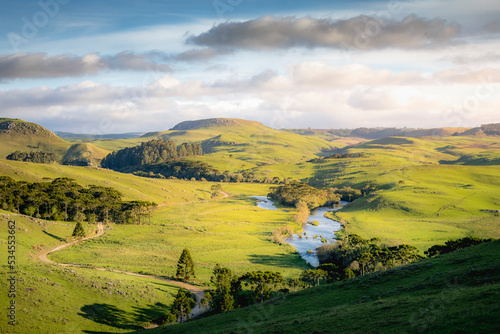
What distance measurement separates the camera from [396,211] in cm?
13150

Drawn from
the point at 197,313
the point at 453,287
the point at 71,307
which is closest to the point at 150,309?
the point at 197,313

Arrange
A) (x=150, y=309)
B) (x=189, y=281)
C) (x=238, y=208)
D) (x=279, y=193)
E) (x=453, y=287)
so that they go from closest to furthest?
(x=453, y=287)
(x=150, y=309)
(x=189, y=281)
(x=238, y=208)
(x=279, y=193)

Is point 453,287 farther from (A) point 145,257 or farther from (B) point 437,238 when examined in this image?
(B) point 437,238

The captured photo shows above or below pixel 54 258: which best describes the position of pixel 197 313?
below

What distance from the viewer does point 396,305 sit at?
2675 centimetres

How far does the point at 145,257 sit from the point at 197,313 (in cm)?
2839

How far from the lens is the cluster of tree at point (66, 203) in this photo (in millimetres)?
91188

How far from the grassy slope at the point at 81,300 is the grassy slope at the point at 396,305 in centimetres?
917

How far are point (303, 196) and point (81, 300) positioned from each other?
130231mm

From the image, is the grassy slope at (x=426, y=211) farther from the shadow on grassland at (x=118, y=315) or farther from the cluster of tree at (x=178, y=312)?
the shadow on grassland at (x=118, y=315)

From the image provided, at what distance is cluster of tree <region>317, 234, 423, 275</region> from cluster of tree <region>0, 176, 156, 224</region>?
62216 millimetres

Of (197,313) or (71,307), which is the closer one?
(71,307)

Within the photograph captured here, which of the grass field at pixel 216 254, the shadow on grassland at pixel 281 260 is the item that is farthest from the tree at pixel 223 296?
the shadow on grassland at pixel 281 260

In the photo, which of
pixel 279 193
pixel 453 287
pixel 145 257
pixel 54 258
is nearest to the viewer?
pixel 453 287
